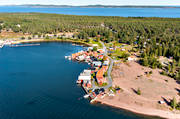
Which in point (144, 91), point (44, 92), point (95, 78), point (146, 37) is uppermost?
point (146, 37)

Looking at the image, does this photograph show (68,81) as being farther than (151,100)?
Yes

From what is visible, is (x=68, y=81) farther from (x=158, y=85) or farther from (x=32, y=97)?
(x=158, y=85)

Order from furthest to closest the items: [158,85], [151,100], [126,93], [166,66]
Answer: [166,66] < [158,85] < [126,93] < [151,100]

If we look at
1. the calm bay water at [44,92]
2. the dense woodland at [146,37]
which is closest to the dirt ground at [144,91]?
the calm bay water at [44,92]

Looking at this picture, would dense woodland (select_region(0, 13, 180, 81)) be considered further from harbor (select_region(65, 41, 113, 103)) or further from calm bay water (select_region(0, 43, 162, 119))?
calm bay water (select_region(0, 43, 162, 119))

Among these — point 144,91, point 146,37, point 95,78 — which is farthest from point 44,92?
point 146,37

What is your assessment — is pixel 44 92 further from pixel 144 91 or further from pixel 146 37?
pixel 146 37

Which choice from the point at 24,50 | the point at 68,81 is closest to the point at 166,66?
the point at 68,81

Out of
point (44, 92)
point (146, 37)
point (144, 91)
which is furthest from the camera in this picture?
point (146, 37)
